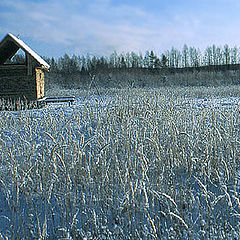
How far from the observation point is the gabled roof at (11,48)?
11.8 metres

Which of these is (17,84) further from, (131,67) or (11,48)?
(131,67)

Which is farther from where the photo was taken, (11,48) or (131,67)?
(131,67)

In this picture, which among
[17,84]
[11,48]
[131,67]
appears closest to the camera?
[17,84]

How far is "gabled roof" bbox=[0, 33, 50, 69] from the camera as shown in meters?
11.8

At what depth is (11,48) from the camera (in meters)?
13.4

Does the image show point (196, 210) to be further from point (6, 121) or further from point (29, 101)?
point (29, 101)

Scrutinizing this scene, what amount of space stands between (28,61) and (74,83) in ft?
74.5

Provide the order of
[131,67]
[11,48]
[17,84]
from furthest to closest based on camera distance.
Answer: [131,67] → [11,48] → [17,84]

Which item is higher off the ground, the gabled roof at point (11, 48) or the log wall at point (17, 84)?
the gabled roof at point (11, 48)

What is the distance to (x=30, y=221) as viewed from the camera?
2963 millimetres

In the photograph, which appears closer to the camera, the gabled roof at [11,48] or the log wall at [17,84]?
the gabled roof at [11,48]

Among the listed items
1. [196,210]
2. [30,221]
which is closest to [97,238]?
[30,221]

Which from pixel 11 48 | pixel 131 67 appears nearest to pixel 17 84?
pixel 11 48

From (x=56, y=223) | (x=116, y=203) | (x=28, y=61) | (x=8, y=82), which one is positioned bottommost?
(x=56, y=223)
